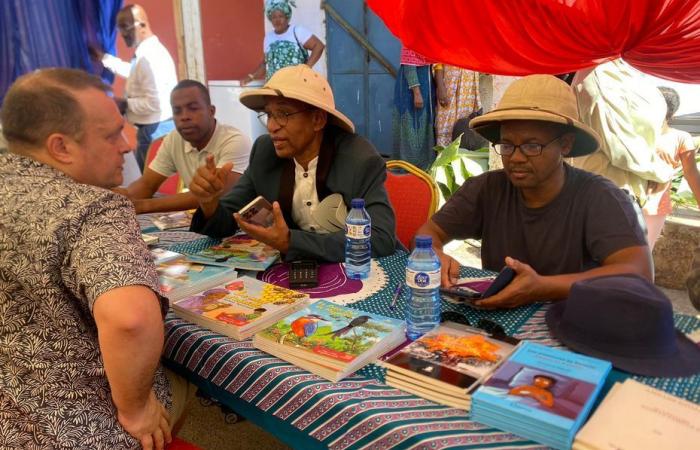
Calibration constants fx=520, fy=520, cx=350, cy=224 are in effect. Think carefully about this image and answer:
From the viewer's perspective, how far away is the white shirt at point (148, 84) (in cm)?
454

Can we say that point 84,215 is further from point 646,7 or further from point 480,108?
point 480,108

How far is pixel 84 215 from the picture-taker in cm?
119

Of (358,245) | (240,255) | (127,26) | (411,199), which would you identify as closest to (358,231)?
(358,245)

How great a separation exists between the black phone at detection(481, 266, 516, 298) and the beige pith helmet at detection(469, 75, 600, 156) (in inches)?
22.2

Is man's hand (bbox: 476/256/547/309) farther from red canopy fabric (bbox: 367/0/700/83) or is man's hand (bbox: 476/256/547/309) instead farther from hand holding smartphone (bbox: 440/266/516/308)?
red canopy fabric (bbox: 367/0/700/83)

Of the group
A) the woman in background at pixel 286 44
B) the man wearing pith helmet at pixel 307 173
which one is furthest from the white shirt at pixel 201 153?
the woman in background at pixel 286 44

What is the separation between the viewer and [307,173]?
230cm

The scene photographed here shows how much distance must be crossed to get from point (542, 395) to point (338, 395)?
16.6 inches

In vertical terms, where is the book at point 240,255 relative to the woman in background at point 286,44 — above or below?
below

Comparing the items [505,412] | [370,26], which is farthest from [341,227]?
[370,26]

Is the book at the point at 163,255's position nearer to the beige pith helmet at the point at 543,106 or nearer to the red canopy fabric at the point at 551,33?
the beige pith helmet at the point at 543,106

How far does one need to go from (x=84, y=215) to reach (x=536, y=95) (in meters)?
1.48

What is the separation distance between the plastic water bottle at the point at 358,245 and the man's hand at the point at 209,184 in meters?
0.54

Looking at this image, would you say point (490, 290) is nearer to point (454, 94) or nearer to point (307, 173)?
point (307, 173)
